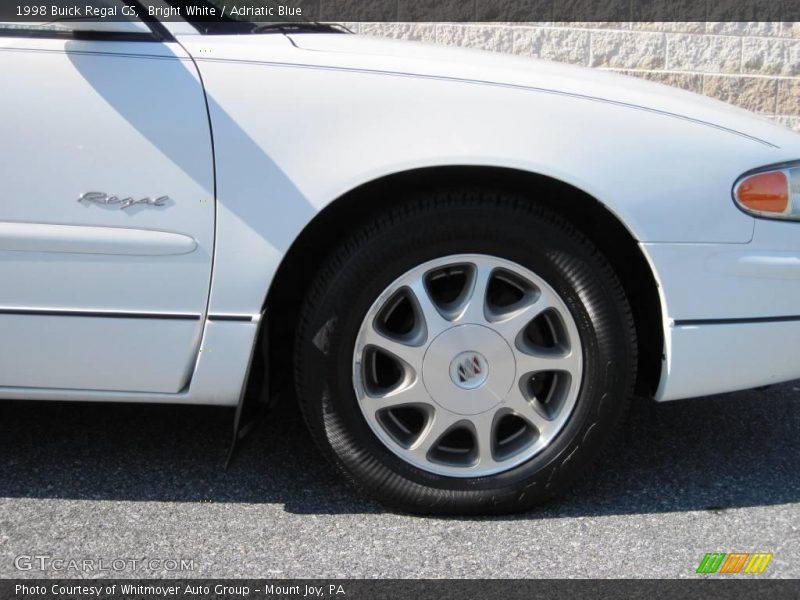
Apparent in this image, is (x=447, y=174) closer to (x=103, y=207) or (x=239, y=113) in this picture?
(x=239, y=113)

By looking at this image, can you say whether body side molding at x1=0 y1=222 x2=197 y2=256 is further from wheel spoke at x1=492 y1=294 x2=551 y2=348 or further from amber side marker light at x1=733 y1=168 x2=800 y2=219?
amber side marker light at x1=733 y1=168 x2=800 y2=219

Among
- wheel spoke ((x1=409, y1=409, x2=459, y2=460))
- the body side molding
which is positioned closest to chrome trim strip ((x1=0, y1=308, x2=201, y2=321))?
the body side molding

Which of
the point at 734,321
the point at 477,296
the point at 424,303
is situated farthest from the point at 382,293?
the point at 734,321

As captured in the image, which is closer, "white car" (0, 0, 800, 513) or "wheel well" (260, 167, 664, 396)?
"white car" (0, 0, 800, 513)

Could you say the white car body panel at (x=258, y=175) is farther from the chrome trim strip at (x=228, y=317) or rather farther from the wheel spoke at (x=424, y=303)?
the wheel spoke at (x=424, y=303)

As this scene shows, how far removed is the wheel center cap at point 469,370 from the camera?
8.67ft

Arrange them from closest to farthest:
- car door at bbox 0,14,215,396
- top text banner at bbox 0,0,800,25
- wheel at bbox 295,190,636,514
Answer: car door at bbox 0,14,215,396
wheel at bbox 295,190,636,514
top text banner at bbox 0,0,800,25

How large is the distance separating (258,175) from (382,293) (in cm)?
43

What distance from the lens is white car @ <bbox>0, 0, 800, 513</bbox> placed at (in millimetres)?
2492

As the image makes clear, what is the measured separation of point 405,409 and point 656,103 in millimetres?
1100

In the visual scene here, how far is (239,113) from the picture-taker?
250 cm

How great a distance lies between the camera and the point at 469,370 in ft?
8.71

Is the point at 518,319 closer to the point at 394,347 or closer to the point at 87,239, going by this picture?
the point at 394,347

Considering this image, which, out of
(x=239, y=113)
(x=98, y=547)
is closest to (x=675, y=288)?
(x=239, y=113)
